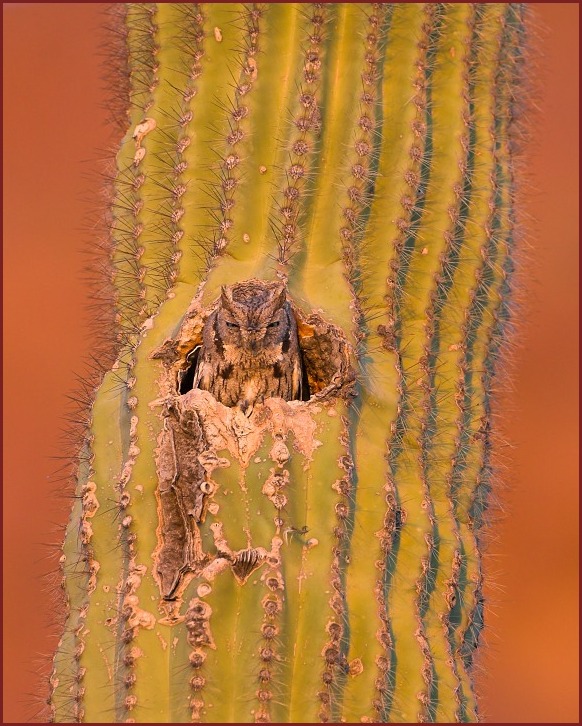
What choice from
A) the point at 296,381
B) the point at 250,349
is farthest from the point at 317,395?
the point at 250,349

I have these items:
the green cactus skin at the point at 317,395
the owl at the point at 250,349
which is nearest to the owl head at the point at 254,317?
the owl at the point at 250,349

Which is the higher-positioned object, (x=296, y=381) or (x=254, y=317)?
(x=254, y=317)

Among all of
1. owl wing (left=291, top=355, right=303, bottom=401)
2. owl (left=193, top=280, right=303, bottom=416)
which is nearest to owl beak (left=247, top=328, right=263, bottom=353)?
owl (left=193, top=280, right=303, bottom=416)

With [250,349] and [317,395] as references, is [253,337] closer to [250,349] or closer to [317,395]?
→ [250,349]

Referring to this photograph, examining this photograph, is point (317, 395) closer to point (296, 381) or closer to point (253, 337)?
point (296, 381)

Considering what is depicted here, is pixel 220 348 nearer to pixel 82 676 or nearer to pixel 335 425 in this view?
Answer: pixel 335 425

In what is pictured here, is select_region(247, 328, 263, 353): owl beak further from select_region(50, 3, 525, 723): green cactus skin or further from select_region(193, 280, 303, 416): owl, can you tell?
select_region(50, 3, 525, 723): green cactus skin
